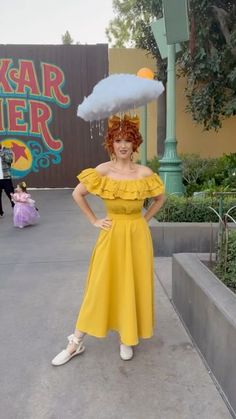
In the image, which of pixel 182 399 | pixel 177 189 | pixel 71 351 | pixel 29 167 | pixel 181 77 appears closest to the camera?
pixel 182 399

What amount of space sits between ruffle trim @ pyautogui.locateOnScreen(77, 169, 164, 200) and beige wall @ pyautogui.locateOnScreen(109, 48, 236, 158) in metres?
10.4

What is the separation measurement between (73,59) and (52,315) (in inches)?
437

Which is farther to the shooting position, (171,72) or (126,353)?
(171,72)

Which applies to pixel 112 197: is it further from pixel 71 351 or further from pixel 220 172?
pixel 220 172

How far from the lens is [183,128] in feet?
41.9

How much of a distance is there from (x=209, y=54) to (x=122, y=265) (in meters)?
8.95

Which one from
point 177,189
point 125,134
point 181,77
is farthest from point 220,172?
point 125,134

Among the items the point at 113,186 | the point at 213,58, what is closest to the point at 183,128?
the point at 213,58

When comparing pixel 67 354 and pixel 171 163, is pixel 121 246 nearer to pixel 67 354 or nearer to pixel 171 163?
pixel 67 354

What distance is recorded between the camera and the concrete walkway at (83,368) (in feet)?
7.79

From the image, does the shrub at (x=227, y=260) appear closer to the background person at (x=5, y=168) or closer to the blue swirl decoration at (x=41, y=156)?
the background person at (x=5, y=168)

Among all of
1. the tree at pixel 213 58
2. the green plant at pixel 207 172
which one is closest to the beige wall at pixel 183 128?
the tree at pixel 213 58

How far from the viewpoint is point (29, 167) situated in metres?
13.3

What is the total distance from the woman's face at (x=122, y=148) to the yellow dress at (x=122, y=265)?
0.18 meters
